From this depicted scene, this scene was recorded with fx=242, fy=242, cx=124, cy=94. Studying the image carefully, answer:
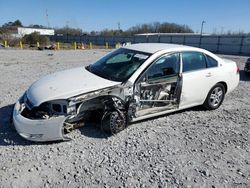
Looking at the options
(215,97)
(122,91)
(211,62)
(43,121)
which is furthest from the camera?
(215,97)

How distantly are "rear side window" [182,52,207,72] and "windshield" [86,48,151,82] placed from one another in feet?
2.86

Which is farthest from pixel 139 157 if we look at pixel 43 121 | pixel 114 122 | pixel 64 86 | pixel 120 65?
pixel 120 65

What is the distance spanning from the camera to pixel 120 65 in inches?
185

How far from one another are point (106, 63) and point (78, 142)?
1.83 metres

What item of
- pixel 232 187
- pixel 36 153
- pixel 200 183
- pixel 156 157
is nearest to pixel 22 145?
pixel 36 153

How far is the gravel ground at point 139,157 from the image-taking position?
3.06 m

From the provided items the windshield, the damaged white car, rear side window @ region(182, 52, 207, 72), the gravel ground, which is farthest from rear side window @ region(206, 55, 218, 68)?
the windshield

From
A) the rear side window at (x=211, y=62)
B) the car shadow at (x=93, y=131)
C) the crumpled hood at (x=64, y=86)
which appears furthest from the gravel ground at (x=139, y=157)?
the rear side window at (x=211, y=62)

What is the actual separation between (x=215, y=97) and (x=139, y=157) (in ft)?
9.53

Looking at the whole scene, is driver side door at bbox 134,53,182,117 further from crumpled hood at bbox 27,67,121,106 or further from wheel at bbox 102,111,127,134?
crumpled hood at bbox 27,67,121,106

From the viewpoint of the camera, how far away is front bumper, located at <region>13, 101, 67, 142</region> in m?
3.56

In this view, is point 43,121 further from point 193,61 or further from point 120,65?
point 193,61

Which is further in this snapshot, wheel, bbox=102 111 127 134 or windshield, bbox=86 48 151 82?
windshield, bbox=86 48 151 82

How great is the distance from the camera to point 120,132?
430 centimetres
